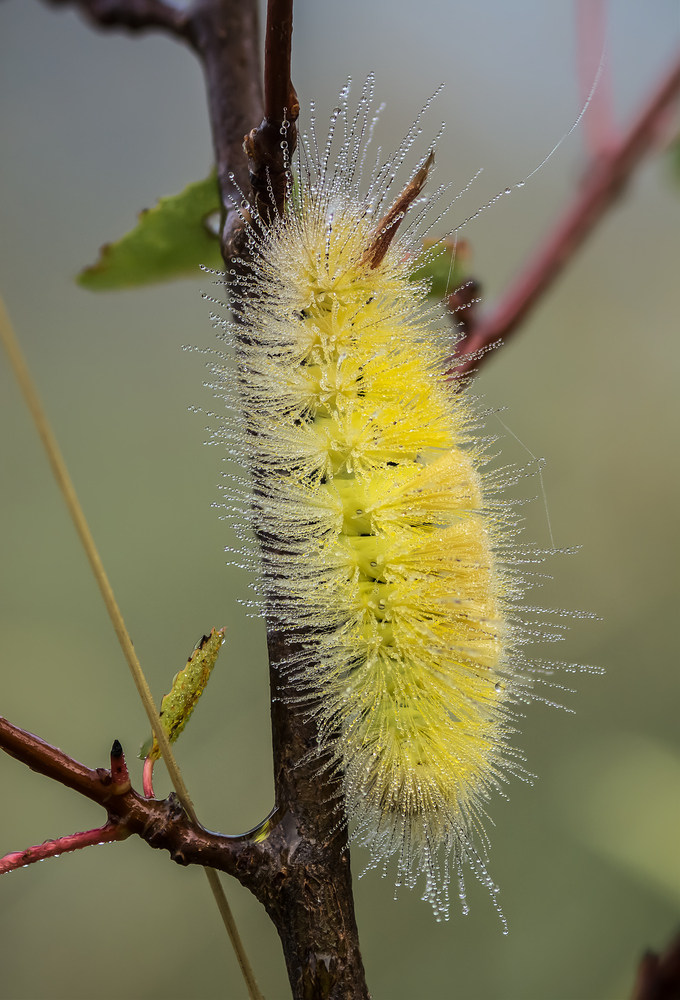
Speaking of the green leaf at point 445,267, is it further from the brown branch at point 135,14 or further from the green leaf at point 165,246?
the brown branch at point 135,14

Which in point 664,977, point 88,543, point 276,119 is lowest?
point 664,977

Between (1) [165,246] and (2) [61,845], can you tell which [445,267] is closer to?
(1) [165,246]

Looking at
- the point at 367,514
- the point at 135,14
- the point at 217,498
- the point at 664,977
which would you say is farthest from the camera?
the point at 217,498

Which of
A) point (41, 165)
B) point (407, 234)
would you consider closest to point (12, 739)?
point (407, 234)

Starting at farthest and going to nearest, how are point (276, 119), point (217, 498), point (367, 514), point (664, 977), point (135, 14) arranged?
point (217, 498)
point (135, 14)
point (367, 514)
point (276, 119)
point (664, 977)

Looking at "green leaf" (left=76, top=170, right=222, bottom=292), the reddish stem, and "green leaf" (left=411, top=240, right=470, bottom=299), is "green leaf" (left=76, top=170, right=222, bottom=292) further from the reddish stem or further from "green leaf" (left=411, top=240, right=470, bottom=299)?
the reddish stem

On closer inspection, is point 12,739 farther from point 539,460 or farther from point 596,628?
point 596,628

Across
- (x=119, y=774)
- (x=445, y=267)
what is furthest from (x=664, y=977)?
(x=445, y=267)
